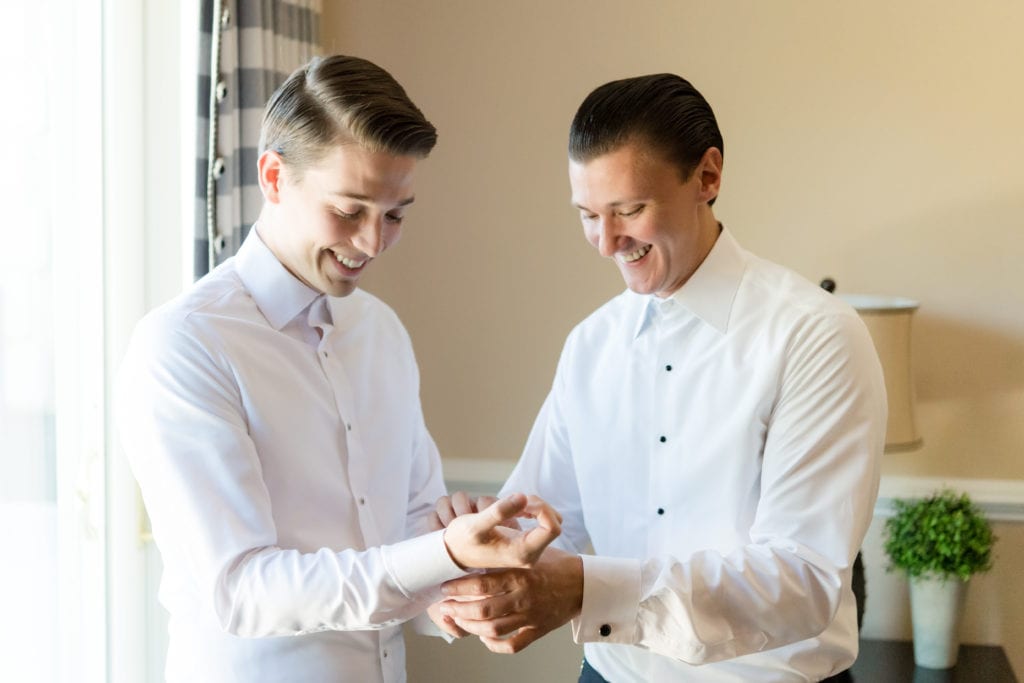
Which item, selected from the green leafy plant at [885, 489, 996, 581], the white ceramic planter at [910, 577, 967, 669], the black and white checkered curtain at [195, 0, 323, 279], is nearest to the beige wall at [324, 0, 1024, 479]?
the green leafy plant at [885, 489, 996, 581]

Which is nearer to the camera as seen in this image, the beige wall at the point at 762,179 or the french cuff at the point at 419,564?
the french cuff at the point at 419,564

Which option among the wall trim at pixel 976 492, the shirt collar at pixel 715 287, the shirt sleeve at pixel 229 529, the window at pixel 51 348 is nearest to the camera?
the shirt sleeve at pixel 229 529

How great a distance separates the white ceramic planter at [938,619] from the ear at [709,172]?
5.16 ft

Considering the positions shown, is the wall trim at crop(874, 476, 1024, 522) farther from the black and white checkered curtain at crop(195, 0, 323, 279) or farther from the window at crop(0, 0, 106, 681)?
Answer: the window at crop(0, 0, 106, 681)

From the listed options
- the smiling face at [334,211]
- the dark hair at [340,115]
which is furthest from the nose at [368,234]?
the dark hair at [340,115]

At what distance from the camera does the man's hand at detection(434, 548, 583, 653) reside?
185 cm

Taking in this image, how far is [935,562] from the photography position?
3.10 m

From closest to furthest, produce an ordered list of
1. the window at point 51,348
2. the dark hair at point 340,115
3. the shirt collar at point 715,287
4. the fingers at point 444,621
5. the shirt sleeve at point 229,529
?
1. the shirt sleeve at point 229,529
2. the dark hair at point 340,115
3. the fingers at point 444,621
4. the shirt collar at point 715,287
5. the window at point 51,348

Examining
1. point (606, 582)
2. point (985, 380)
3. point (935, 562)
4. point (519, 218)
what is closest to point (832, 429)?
point (606, 582)

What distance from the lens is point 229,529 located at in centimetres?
168

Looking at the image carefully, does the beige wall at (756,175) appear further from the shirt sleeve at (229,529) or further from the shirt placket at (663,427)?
the shirt sleeve at (229,529)

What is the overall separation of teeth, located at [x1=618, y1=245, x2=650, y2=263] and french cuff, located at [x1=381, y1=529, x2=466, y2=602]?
59 cm

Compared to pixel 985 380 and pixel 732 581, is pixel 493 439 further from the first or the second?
pixel 732 581

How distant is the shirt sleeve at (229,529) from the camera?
1681 mm
